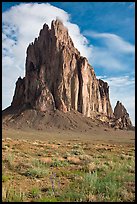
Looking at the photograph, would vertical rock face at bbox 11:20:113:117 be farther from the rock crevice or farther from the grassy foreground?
the grassy foreground

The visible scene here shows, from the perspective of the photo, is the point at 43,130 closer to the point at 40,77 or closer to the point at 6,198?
the point at 40,77

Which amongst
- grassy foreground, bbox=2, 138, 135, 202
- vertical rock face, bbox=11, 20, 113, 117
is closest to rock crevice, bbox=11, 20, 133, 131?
vertical rock face, bbox=11, 20, 113, 117

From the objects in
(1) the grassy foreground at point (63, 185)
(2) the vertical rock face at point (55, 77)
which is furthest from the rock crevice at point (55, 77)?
(1) the grassy foreground at point (63, 185)

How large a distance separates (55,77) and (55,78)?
48 cm

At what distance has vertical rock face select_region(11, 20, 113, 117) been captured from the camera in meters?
118

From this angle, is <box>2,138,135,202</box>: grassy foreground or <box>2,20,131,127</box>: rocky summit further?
<box>2,20,131,127</box>: rocky summit

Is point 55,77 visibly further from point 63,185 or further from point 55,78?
point 63,185

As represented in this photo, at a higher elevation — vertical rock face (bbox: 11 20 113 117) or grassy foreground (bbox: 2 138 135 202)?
vertical rock face (bbox: 11 20 113 117)

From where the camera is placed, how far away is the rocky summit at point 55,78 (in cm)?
11800

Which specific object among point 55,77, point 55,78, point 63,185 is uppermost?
point 55,77

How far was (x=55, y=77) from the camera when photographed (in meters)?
122

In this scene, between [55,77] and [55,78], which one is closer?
[55,78]

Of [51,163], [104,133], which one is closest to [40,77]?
[104,133]

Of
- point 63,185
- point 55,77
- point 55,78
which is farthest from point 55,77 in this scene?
point 63,185
